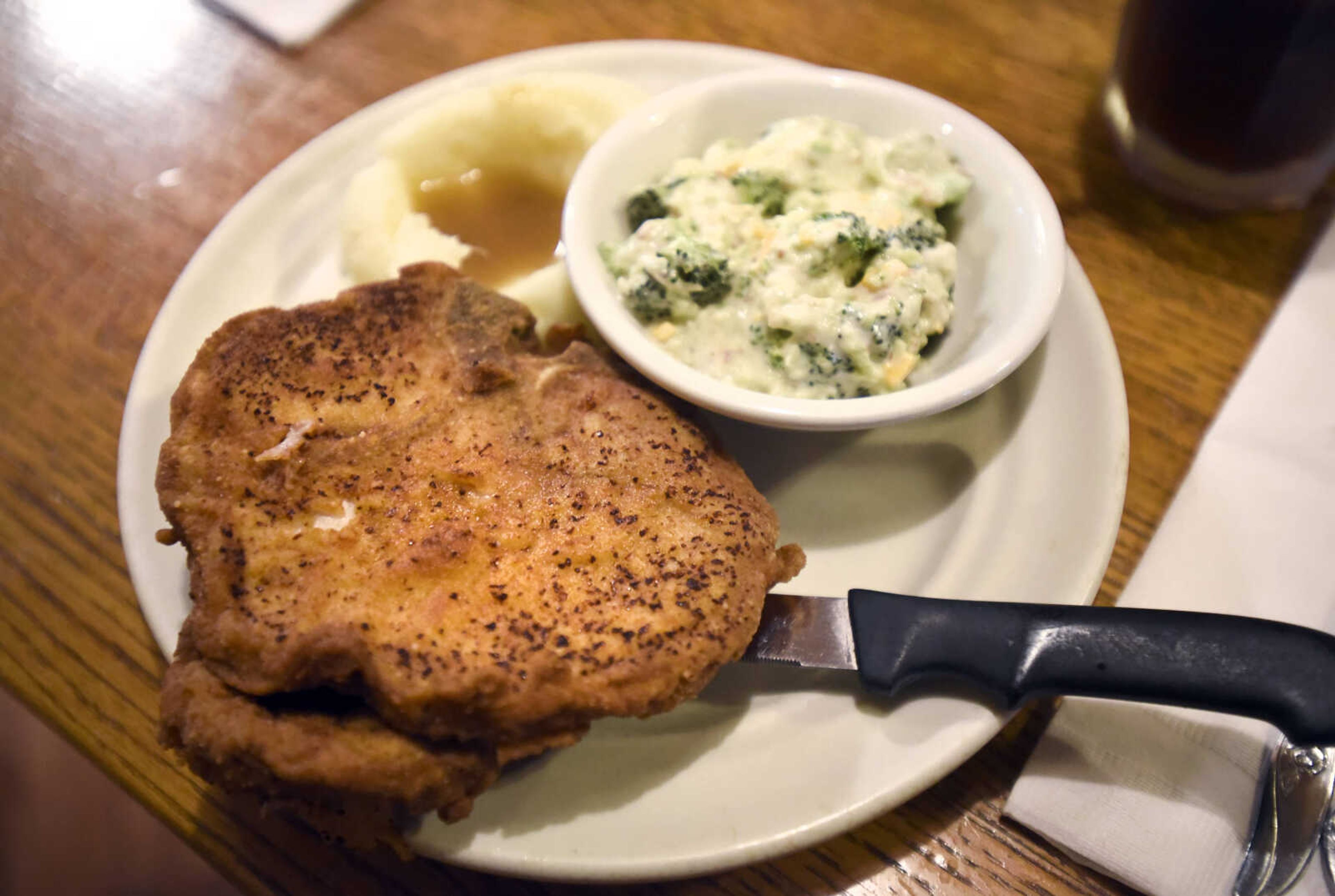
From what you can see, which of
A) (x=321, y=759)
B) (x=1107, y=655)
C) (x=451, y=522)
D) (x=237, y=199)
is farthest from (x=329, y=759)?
(x=237, y=199)

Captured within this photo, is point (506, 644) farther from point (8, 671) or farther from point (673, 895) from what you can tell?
point (8, 671)

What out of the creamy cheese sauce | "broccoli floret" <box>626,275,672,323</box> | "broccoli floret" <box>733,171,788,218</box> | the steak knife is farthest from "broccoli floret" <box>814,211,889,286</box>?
the steak knife

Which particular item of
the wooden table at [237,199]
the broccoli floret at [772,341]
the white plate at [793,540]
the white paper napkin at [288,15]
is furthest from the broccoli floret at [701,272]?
the white paper napkin at [288,15]

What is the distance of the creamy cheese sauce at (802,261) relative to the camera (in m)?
1.97

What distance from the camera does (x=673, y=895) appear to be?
68.1 inches

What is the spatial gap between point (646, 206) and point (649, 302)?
Result: 335 millimetres

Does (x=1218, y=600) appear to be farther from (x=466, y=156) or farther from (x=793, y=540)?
(x=466, y=156)

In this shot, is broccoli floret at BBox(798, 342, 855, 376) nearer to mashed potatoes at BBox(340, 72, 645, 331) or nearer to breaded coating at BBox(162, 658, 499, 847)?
mashed potatoes at BBox(340, 72, 645, 331)

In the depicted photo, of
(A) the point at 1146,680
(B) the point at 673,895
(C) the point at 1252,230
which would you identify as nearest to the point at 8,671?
(B) the point at 673,895

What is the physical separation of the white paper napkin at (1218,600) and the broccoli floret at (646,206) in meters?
1.43

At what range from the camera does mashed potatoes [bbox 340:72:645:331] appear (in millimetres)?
2502

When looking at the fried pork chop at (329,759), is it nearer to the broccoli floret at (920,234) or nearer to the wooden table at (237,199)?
the wooden table at (237,199)

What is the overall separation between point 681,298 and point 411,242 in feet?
3.11

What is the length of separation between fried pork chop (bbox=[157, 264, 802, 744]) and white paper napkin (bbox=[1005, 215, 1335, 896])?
69 cm
